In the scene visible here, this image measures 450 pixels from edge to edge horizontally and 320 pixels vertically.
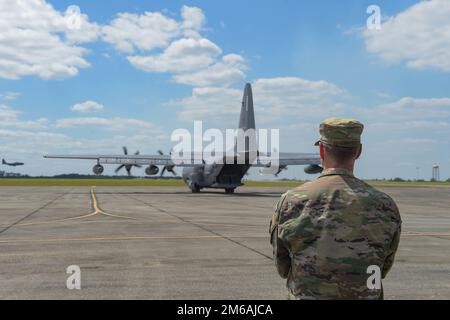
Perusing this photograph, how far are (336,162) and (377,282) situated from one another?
42.2 inches

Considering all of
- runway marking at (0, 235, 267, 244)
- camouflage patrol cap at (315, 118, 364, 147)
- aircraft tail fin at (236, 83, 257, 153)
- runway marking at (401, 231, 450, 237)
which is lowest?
runway marking at (401, 231, 450, 237)

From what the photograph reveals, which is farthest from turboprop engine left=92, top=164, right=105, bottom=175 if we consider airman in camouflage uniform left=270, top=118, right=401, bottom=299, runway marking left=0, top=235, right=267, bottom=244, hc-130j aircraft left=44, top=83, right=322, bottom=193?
airman in camouflage uniform left=270, top=118, right=401, bottom=299

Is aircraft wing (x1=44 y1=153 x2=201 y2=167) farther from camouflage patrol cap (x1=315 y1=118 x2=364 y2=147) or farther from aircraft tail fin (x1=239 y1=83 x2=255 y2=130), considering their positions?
camouflage patrol cap (x1=315 y1=118 x2=364 y2=147)

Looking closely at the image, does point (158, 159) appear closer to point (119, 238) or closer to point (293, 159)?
point (293, 159)

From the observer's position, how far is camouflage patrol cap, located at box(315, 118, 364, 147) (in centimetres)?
405

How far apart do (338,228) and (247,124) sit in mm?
42345

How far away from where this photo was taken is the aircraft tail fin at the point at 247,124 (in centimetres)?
4434

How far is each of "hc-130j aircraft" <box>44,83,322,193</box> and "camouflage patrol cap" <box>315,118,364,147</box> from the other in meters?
38.7

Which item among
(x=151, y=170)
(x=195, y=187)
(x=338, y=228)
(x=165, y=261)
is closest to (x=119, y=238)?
(x=165, y=261)

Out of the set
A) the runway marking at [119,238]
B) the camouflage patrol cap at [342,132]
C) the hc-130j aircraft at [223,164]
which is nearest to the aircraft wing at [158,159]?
the hc-130j aircraft at [223,164]

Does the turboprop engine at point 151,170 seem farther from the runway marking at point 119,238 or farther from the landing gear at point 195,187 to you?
the runway marking at point 119,238

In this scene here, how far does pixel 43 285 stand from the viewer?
8906mm

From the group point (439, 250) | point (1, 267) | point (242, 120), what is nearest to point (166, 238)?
point (1, 267)

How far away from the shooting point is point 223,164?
45.9m
